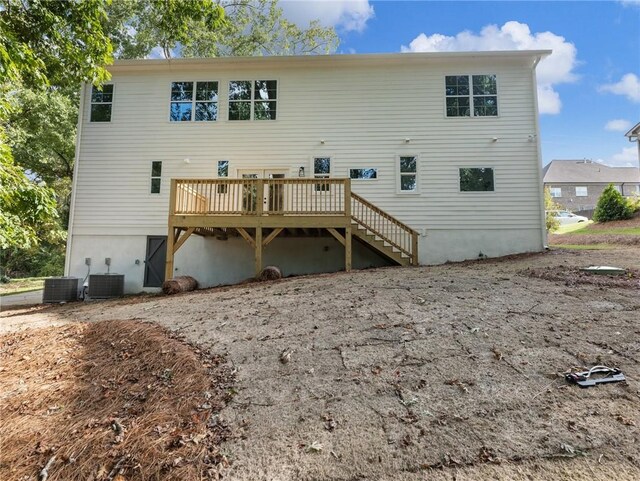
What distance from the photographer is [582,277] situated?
663 centimetres

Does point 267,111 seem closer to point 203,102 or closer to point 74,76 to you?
point 203,102

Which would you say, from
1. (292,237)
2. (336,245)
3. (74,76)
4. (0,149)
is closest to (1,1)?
(74,76)

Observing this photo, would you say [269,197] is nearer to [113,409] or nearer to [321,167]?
[321,167]

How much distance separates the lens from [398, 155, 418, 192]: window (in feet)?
36.7

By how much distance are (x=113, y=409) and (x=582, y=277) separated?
7.67 m

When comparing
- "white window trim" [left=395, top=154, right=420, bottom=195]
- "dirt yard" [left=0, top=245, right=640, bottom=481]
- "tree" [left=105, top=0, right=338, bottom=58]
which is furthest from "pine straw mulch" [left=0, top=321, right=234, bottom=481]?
"tree" [left=105, top=0, right=338, bottom=58]

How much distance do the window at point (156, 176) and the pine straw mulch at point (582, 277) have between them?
35.2 feet

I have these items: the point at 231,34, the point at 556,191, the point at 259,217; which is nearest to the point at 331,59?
the point at 259,217

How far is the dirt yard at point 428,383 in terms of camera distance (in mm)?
2293

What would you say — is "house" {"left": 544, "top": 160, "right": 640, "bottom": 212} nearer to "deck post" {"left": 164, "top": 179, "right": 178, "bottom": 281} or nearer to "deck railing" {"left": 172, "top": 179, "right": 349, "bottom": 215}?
"deck railing" {"left": 172, "top": 179, "right": 349, "bottom": 215}

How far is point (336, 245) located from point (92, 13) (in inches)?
326

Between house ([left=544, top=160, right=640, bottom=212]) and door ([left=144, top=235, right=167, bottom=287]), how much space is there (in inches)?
1514

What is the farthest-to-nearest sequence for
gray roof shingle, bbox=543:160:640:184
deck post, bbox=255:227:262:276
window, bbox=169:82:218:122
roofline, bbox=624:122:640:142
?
gray roof shingle, bbox=543:160:640:184, roofline, bbox=624:122:640:142, window, bbox=169:82:218:122, deck post, bbox=255:227:262:276

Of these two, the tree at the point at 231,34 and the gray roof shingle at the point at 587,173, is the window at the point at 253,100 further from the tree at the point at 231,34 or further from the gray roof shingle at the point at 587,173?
the gray roof shingle at the point at 587,173
